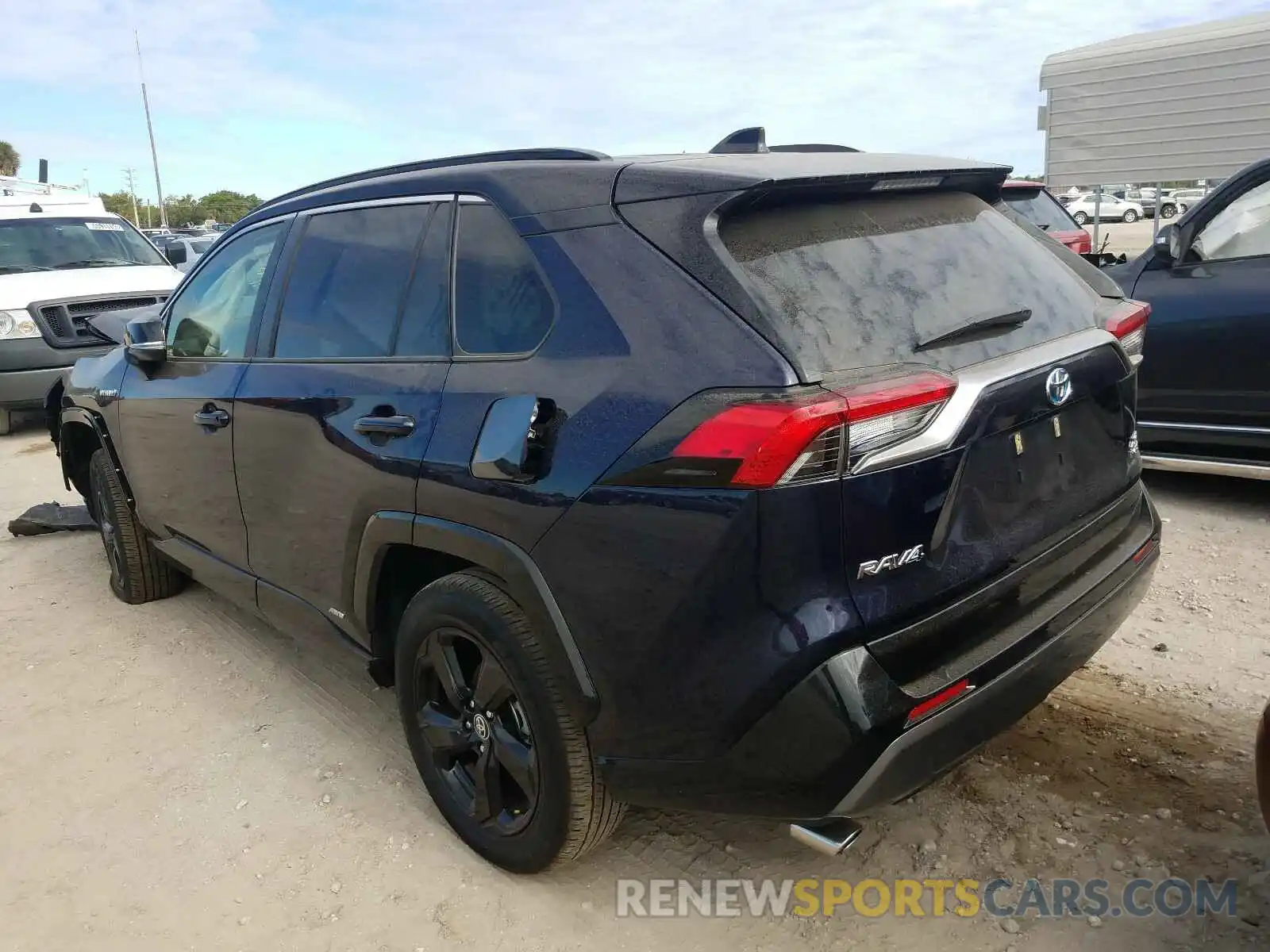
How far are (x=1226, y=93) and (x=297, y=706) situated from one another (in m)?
11.6

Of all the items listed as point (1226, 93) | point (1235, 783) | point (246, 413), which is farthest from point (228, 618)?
point (1226, 93)

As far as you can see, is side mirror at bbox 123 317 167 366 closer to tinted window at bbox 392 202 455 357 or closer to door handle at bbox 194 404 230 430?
door handle at bbox 194 404 230 430

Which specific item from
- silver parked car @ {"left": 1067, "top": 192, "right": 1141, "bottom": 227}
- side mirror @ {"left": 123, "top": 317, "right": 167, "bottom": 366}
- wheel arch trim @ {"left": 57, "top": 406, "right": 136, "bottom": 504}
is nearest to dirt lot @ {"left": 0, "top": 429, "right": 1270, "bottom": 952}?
wheel arch trim @ {"left": 57, "top": 406, "right": 136, "bottom": 504}

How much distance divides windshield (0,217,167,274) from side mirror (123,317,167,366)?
6650 millimetres

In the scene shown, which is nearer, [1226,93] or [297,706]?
[297,706]

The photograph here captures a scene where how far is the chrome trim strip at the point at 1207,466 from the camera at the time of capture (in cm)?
480

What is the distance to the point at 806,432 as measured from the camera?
6.01 feet

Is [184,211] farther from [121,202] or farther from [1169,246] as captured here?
[1169,246]

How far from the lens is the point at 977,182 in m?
2.62

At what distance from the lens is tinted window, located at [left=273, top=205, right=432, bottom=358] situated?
279 centimetres

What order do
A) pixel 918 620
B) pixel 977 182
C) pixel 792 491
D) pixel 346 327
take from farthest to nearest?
1. pixel 346 327
2. pixel 977 182
3. pixel 918 620
4. pixel 792 491

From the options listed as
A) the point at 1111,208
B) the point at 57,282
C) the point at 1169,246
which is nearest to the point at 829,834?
the point at 1169,246

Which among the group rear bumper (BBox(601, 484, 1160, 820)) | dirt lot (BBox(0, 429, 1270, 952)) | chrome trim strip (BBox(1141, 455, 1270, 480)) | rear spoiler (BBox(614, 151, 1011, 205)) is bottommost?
dirt lot (BBox(0, 429, 1270, 952))

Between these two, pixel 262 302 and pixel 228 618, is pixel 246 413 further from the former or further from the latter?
pixel 228 618
